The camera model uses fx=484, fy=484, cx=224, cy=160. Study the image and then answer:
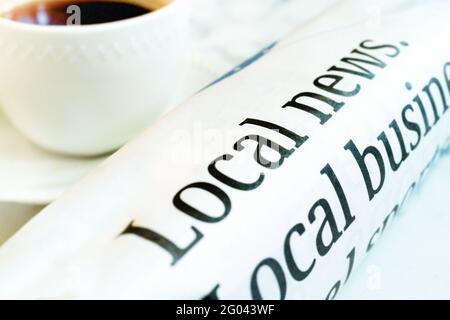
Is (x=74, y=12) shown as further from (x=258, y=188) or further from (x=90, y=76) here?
(x=258, y=188)

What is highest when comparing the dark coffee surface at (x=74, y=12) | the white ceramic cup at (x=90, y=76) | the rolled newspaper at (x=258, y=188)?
the dark coffee surface at (x=74, y=12)

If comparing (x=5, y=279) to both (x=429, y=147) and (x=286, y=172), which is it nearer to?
(x=286, y=172)

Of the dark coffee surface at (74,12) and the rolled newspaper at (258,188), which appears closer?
the rolled newspaper at (258,188)

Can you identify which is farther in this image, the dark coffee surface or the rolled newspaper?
the dark coffee surface

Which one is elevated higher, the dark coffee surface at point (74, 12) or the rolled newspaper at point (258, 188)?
the dark coffee surface at point (74, 12)
